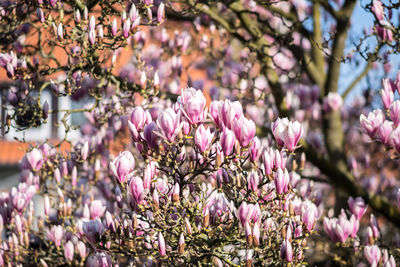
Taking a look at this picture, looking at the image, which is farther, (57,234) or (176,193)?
(57,234)

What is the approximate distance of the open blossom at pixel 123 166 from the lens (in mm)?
2777

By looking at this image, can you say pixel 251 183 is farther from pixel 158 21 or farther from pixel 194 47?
pixel 194 47

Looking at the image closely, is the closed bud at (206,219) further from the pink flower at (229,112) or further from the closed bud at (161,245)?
the pink flower at (229,112)

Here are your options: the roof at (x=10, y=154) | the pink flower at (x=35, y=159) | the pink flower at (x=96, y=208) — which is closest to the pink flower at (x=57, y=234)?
the pink flower at (x=96, y=208)

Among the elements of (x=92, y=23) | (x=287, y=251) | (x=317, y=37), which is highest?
(x=317, y=37)

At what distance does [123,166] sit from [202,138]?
0.51m

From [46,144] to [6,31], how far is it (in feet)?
3.93

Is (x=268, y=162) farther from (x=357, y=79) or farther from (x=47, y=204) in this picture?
(x=357, y=79)

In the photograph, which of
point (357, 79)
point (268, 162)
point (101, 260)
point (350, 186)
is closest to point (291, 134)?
point (268, 162)

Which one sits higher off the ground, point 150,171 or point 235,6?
point 235,6

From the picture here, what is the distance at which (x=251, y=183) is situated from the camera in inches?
116

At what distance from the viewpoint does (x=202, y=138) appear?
2729mm

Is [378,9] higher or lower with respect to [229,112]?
higher

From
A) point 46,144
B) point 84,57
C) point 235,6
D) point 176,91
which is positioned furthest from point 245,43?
point 46,144
